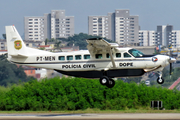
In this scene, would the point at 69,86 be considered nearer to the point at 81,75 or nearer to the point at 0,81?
the point at 81,75

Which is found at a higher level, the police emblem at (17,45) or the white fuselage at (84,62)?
the police emblem at (17,45)

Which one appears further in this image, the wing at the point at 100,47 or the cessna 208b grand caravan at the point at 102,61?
the cessna 208b grand caravan at the point at 102,61

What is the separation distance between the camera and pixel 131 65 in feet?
107

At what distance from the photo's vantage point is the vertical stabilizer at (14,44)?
34438 mm

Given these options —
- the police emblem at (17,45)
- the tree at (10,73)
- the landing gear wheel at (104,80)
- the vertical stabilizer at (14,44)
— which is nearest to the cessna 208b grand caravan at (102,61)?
the landing gear wheel at (104,80)

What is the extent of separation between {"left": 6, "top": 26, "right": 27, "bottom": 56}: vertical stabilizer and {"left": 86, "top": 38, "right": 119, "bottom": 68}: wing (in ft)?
20.8

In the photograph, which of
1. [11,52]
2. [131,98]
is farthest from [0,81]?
[11,52]

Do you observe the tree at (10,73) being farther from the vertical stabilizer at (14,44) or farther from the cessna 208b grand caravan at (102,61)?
the cessna 208b grand caravan at (102,61)

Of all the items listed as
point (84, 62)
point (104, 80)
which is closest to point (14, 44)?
point (84, 62)

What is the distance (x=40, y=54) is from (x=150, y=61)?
932 cm

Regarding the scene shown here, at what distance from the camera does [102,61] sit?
32906 mm

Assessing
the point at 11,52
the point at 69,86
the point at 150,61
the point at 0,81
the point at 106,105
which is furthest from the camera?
the point at 0,81

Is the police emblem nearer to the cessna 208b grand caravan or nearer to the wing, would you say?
the cessna 208b grand caravan

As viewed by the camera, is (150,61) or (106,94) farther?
(106,94)
